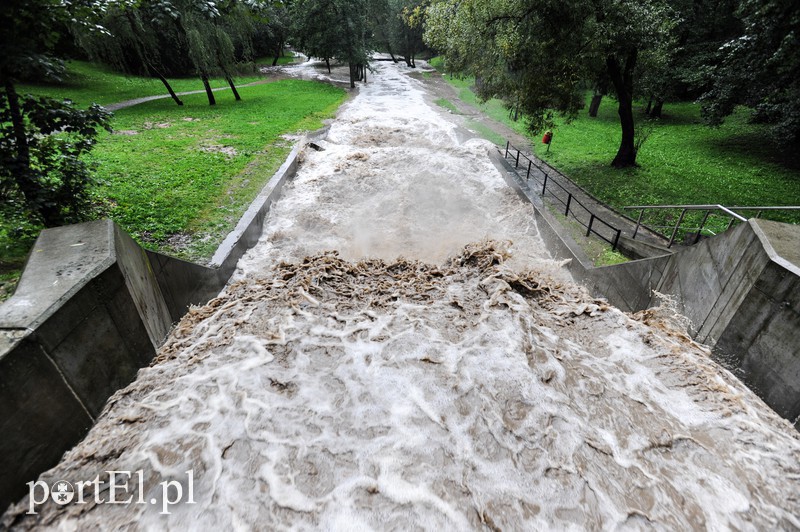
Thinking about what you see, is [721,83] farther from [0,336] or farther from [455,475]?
[0,336]

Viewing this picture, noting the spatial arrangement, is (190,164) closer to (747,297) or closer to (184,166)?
(184,166)

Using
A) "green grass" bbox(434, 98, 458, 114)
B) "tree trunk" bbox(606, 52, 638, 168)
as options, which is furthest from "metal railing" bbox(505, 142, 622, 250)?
"green grass" bbox(434, 98, 458, 114)

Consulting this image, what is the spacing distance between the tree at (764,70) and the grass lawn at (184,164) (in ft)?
42.5

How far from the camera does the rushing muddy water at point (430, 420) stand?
4031mm

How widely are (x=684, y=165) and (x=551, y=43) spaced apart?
335 inches

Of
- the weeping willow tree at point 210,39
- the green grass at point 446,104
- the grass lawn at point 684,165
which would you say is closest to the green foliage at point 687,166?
the grass lawn at point 684,165

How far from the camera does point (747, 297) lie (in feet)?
17.2

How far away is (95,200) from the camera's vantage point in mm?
9539

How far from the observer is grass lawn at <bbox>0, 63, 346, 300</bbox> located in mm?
8467

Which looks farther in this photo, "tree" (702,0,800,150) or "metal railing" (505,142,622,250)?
"metal railing" (505,142,622,250)

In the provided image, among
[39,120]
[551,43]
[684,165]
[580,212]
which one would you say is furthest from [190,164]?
[684,165]

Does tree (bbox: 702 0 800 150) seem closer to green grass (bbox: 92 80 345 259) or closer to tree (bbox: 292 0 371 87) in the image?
green grass (bbox: 92 80 345 259)

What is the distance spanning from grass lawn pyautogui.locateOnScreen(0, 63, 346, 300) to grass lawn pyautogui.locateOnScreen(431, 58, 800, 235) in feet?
37.9

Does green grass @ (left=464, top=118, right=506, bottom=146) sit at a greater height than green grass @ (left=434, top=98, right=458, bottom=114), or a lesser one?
lesser
